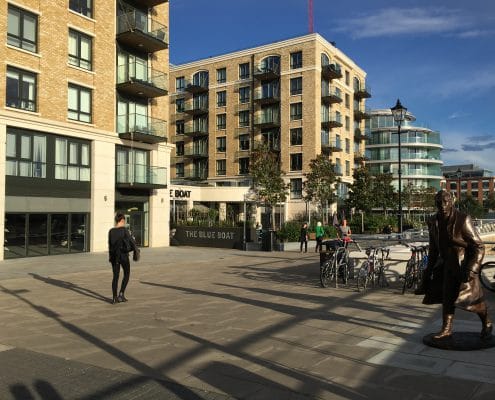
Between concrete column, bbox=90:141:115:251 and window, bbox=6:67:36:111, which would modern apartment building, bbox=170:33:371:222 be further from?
window, bbox=6:67:36:111

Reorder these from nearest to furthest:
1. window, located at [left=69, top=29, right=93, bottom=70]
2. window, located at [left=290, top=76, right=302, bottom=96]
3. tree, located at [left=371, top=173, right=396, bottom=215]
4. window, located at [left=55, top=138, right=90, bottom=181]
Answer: window, located at [left=55, top=138, right=90, bottom=181], window, located at [left=69, top=29, right=93, bottom=70], tree, located at [left=371, top=173, right=396, bottom=215], window, located at [left=290, top=76, right=302, bottom=96]

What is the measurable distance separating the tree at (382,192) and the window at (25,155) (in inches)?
1317

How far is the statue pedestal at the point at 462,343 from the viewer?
5.84 metres

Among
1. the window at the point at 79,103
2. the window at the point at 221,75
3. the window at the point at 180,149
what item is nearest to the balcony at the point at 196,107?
the window at the point at 221,75

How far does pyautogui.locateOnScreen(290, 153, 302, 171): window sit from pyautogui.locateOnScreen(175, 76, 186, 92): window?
698 inches

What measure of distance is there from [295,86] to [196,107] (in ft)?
42.9

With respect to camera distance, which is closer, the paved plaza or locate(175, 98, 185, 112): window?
the paved plaza

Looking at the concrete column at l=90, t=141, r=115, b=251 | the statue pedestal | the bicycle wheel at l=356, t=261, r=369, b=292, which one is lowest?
the statue pedestal

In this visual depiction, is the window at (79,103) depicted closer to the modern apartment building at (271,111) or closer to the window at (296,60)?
the modern apartment building at (271,111)

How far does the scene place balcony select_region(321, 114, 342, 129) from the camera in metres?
51.6

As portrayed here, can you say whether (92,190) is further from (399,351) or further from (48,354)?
(399,351)

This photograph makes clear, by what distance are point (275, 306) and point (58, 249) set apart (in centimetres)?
1721

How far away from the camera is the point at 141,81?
27234 mm

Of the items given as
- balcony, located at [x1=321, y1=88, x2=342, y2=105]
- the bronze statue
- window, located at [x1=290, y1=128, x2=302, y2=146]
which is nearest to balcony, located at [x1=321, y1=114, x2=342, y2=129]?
balcony, located at [x1=321, y1=88, x2=342, y2=105]
